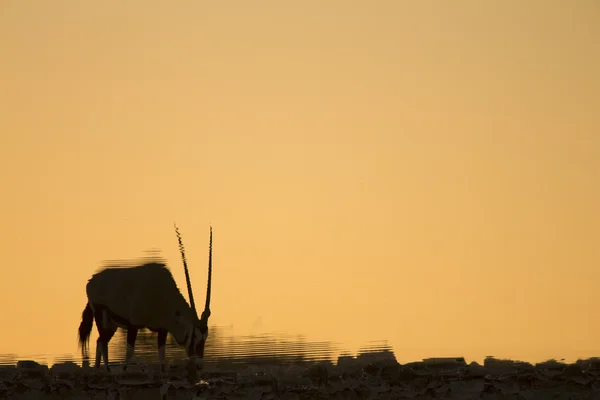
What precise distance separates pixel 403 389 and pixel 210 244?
9537 millimetres

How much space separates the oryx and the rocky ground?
20.3 feet

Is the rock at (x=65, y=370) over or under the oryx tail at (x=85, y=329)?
under

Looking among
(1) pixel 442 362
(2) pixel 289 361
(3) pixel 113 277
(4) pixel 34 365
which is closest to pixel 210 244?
(3) pixel 113 277

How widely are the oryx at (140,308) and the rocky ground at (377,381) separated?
6188 mm

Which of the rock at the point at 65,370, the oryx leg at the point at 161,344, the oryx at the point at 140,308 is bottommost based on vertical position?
the rock at the point at 65,370

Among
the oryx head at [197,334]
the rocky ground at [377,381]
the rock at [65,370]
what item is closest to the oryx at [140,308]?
the oryx head at [197,334]

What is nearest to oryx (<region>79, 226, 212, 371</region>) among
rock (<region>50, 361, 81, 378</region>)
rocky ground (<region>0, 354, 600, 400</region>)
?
rock (<region>50, 361, 81, 378</region>)

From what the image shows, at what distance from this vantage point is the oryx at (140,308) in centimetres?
2084

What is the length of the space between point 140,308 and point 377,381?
8.24 metres

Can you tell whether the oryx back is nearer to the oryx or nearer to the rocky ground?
the oryx

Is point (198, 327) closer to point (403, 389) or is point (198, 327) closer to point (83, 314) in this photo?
point (83, 314)

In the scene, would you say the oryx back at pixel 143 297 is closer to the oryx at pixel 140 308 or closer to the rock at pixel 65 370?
the oryx at pixel 140 308

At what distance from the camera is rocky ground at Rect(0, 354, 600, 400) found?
45.1 ft

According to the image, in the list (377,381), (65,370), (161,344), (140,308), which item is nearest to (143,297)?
(140,308)
